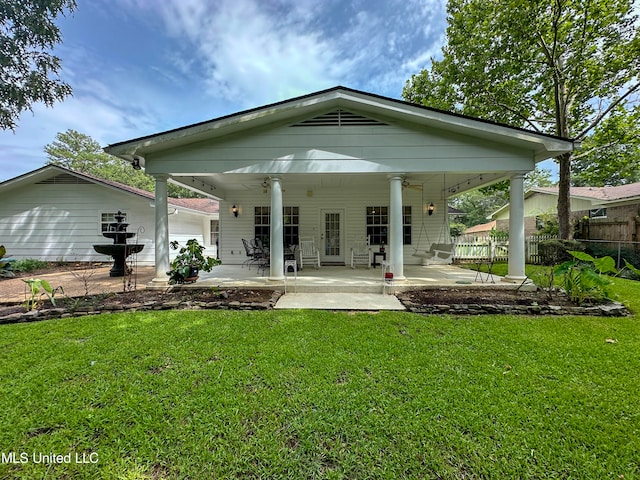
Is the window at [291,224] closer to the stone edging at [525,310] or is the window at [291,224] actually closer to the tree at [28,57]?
the stone edging at [525,310]

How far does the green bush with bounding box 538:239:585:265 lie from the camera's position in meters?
8.55

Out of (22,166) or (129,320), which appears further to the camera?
(22,166)

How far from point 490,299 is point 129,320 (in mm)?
5904

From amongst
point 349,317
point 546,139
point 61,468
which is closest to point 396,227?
point 349,317

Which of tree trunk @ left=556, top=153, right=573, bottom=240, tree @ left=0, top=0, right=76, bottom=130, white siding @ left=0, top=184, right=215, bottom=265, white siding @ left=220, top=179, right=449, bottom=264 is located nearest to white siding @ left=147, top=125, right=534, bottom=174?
white siding @ left=220, top=179, right=449, bottom=264

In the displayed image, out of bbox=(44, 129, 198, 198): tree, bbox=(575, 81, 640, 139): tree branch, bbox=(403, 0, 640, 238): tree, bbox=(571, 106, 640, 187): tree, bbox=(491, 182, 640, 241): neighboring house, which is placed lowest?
bbox=(491, 182, 640, 241): neighboring house

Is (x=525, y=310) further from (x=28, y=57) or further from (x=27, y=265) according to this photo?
(x=28, y=57)

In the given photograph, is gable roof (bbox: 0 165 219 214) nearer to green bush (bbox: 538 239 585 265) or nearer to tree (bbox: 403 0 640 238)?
tree (bbox: 403 0 640 238)

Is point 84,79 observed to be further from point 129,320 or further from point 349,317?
point 349,317

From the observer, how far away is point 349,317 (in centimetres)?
393

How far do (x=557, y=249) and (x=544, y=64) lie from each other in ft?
22.6

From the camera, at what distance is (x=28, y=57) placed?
398 inches

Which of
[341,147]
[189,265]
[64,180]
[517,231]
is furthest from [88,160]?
[517,231]

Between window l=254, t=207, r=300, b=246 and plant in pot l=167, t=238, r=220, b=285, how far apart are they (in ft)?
12.1
